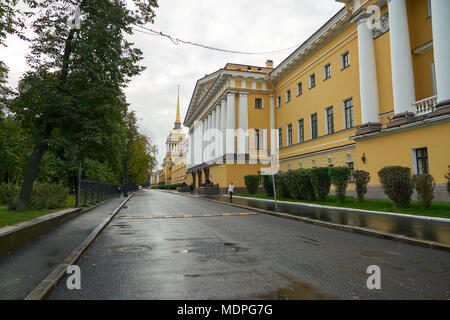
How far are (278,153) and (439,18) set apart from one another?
2312 cm

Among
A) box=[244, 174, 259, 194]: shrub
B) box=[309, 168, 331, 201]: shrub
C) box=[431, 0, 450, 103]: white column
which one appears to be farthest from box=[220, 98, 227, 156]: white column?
box=[431, 0, 450, 103]: white column

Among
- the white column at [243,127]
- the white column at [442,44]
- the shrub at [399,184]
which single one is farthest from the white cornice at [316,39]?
the shrub at [399,184]

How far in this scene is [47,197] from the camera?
14.3 metres

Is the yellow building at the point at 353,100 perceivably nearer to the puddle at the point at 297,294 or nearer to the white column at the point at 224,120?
the white column at the point at 224,120

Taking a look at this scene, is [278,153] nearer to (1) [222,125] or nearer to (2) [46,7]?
(1) [222,125]

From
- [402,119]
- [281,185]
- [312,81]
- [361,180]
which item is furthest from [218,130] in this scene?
[361,180]

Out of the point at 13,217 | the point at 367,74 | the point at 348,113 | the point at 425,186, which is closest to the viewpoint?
the point at 13,217

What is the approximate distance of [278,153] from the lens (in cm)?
3688

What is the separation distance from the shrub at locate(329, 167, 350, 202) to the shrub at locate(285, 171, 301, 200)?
312 cm

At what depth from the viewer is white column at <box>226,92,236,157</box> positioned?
38031mm

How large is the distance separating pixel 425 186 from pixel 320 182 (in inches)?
243

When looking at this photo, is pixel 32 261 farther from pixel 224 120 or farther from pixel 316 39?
pixel 224 120

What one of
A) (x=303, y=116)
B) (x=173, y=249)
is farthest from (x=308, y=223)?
(x=303, y=116)
